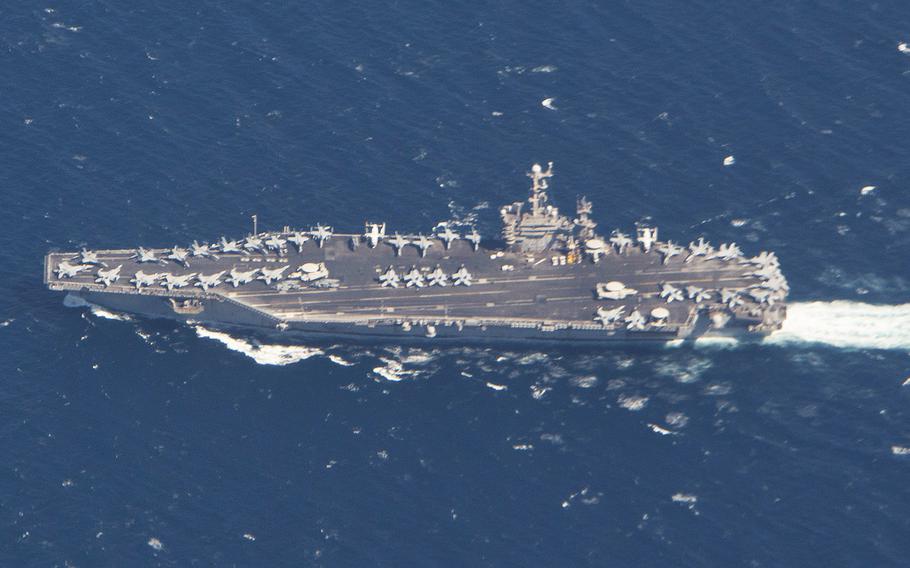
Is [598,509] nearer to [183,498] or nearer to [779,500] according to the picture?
[779,500]

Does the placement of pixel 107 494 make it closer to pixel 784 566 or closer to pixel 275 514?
pixel 275 514

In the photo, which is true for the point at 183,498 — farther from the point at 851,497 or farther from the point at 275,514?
the point at 851,497

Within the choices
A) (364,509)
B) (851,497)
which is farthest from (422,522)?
(851,497)

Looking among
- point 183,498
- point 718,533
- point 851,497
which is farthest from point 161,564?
point 851,497

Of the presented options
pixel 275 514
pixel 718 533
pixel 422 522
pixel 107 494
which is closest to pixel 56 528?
pixel 107 494

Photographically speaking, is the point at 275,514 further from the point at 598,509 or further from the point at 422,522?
the point at 598,509

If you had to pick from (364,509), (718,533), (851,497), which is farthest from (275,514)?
(851,497)
